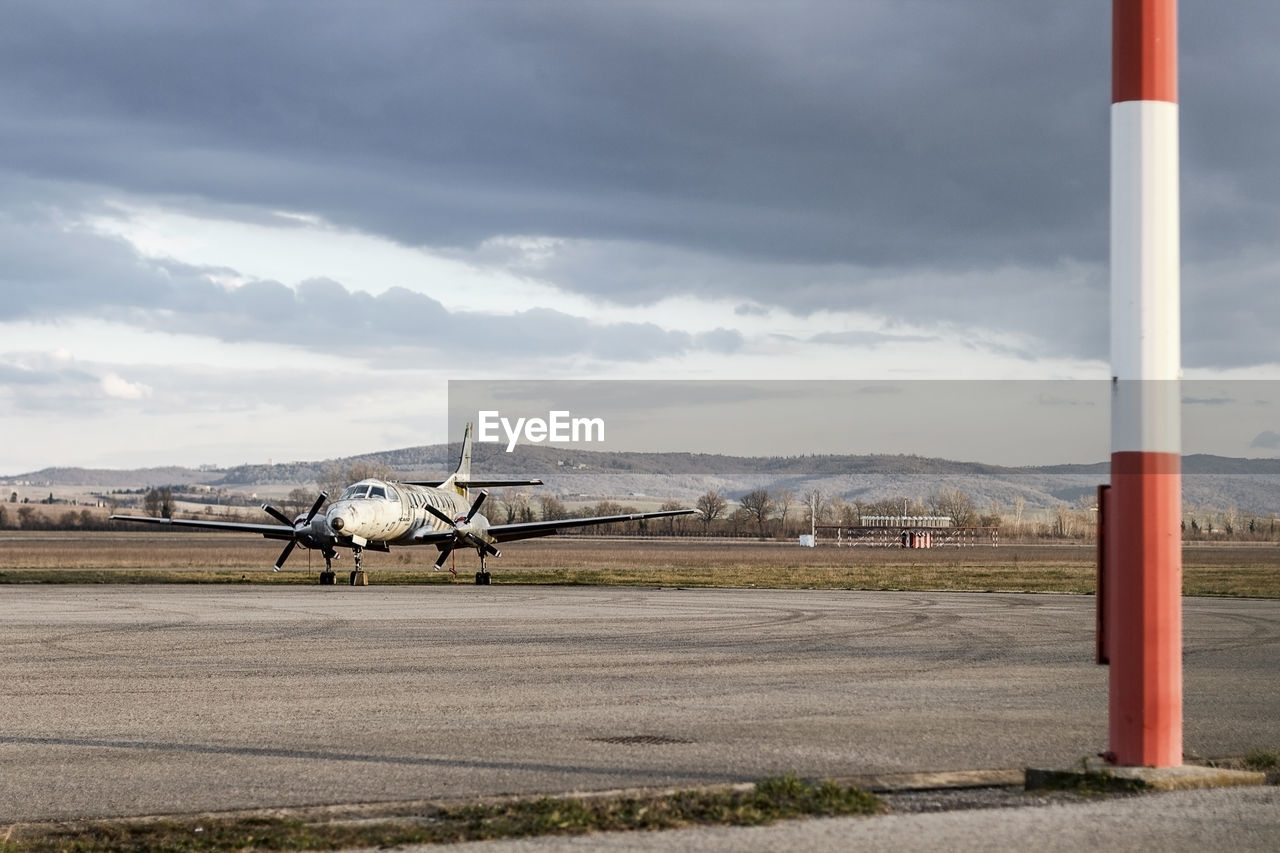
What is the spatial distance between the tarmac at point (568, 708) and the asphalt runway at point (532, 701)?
0.13ft

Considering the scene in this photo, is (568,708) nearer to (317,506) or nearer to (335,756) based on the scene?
(335,756)

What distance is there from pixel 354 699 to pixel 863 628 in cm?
1033

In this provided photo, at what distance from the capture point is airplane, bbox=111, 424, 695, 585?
38188mm

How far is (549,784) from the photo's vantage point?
7621 millimetres

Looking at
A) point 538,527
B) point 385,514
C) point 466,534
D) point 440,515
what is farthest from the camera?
point 538,527

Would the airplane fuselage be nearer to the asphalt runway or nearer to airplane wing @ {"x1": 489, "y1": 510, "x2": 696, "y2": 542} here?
airplane wing @ {"x1": 489, "y1": 510, "x2": 696, "y2": 542}

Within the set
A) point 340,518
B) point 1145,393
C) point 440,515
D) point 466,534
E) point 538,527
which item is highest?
point 1145,393

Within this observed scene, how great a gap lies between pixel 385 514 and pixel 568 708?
97.2 ft

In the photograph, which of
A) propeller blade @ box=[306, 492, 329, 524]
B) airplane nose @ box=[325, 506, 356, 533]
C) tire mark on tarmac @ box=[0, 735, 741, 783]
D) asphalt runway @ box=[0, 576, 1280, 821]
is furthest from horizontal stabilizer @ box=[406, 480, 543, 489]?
tire mark on tarmac @ box=[0, 735, 741, 783]

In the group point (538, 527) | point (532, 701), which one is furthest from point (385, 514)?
point (532, 701)

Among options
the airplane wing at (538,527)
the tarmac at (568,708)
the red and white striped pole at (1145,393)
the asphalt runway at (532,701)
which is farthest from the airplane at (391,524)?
the red and white striped pole at (1145,393)

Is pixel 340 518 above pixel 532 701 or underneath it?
above

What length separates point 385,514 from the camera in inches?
1566

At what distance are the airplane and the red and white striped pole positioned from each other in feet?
102
